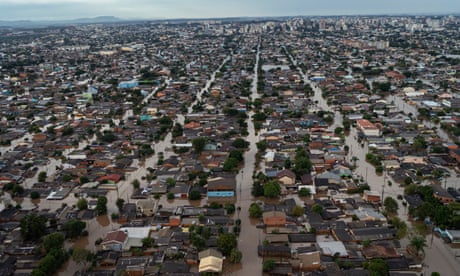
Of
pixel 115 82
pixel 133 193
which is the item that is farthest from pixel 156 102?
pixel 133 193

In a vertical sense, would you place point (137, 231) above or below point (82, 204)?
below

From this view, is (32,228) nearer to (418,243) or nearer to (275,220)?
(275,220)

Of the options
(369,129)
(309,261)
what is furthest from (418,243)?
(369,129)

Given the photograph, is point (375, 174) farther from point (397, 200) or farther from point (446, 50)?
point (446, 50)

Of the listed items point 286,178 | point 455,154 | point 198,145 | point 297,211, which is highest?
point 198,145

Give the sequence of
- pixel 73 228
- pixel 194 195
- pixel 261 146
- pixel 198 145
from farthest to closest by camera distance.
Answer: pixel 261 146 → pixel 198 145 → pixel 194 195 → pixel 73 228

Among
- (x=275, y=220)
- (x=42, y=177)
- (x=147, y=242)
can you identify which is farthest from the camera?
(x=42, y=177)

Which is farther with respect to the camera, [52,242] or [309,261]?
[52,242]
